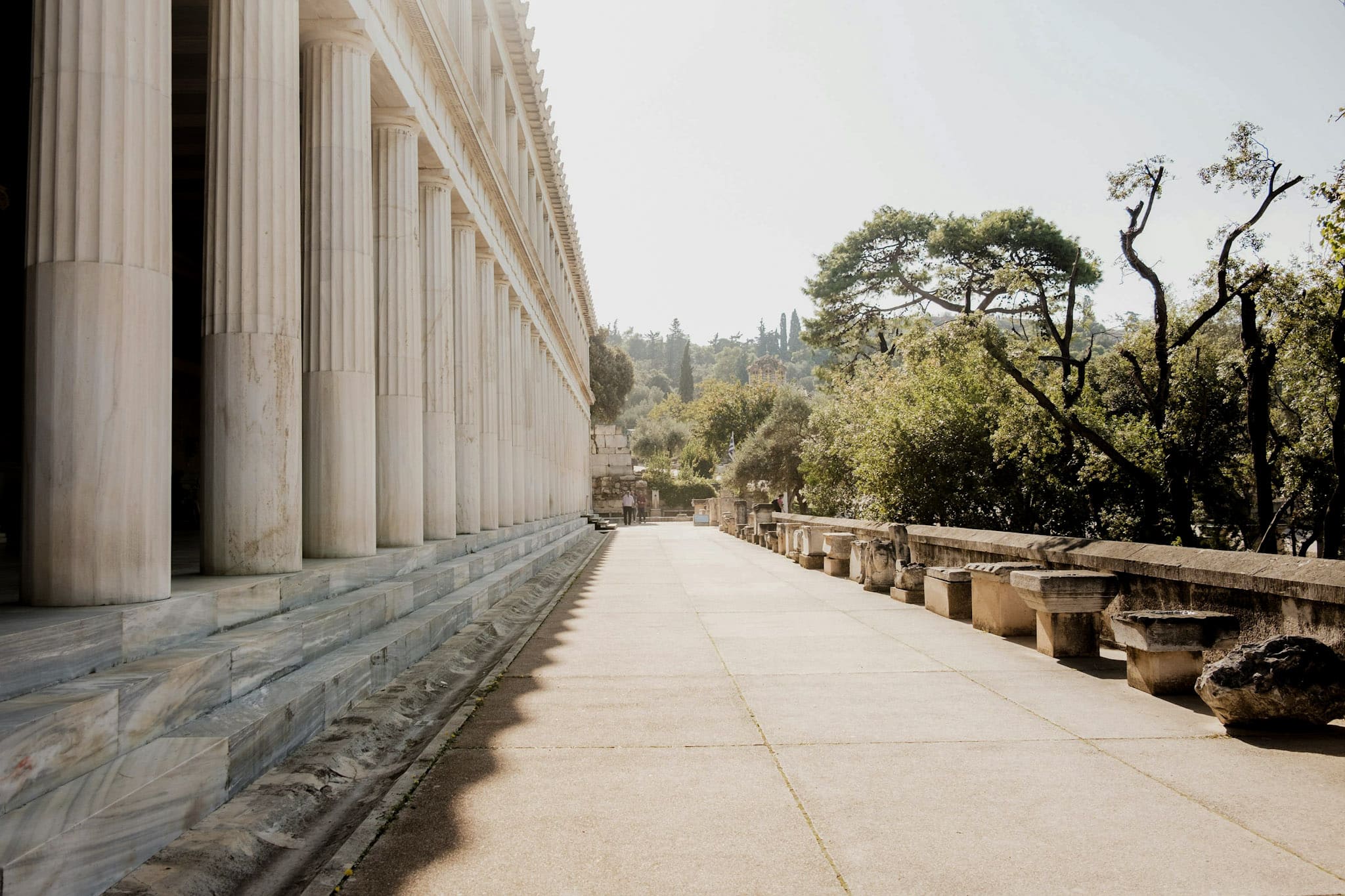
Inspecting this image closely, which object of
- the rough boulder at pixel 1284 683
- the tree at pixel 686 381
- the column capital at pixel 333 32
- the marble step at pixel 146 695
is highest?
the tree at pixel 686 381

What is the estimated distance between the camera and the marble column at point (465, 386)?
13359mm

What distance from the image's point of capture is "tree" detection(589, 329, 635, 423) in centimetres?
6944

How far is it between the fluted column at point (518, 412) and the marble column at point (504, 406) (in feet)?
1.25

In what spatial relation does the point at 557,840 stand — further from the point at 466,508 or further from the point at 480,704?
the point at 466,508

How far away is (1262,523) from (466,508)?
36.9 ft

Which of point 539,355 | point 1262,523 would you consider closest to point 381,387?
point 1262,523

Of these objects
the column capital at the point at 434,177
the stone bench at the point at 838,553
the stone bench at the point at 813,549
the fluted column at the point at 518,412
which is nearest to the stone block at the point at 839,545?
the stone bench at the point at 838,553

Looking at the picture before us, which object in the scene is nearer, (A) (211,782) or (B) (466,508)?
(A) (211,782)

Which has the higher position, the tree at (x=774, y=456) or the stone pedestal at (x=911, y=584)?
the tree at (x=774, y=456)

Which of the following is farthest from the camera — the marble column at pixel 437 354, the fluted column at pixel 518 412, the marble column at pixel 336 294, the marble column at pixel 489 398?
the fluted column at pixel 518 412

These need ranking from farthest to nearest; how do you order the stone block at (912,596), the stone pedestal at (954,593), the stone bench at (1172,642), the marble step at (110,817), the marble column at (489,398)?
1. the marble column at (489,398)
2. the stone block at (912,596)
3. the stone pedestal at (954,593)
4. the stone bench at (1172,642)
5. the marble step at (110,817)

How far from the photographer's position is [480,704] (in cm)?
591

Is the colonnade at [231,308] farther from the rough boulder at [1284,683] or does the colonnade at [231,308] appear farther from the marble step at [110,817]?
the rough boulder at [1284,683]

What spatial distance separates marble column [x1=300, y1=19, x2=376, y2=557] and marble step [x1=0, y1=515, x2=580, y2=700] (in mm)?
823
